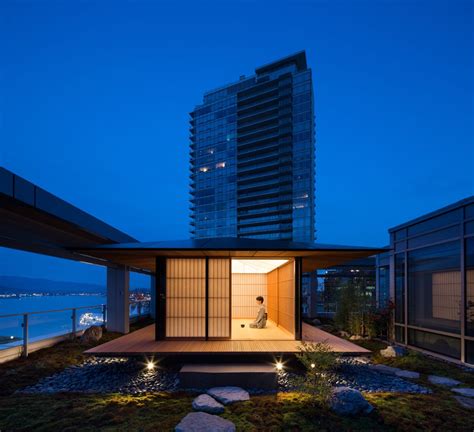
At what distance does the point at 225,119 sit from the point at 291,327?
8125 cm

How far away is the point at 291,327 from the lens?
8.88 meters

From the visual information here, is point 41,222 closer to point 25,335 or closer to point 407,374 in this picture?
point 25,335

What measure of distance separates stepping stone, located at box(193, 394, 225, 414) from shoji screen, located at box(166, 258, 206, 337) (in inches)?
130

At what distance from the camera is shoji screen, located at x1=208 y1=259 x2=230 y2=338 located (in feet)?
28.0

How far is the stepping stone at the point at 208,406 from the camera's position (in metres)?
5.01

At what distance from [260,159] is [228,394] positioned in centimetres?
7477

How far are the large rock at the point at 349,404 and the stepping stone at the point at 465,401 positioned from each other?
1623mm

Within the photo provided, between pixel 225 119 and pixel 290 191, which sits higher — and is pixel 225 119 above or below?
above

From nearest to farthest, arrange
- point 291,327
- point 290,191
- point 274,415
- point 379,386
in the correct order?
point 274,415, point 379,386, point 291,327, point 290,191

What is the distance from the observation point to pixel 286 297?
9812 mm

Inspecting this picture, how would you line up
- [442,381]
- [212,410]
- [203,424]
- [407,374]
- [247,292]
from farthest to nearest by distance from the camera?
[247,292] → [407,374] → [442,381] → [212,410] → [203,424]

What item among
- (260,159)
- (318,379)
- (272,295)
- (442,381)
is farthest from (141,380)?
(260,159)

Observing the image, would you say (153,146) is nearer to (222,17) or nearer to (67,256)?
(222,17)

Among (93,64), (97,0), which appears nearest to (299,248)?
(97,0)
